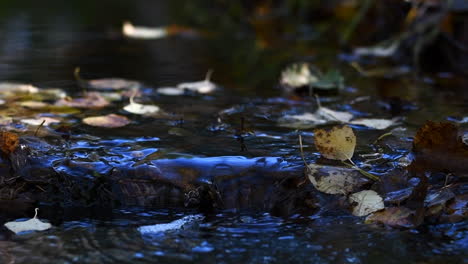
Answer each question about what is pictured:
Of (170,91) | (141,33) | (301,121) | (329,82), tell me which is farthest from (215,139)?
(141,33)

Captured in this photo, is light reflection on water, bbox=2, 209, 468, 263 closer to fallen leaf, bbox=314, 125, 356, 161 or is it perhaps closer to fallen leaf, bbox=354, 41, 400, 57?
fallen leaf, bbox=314, 125, 356, 161

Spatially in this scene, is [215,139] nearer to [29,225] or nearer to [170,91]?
[29,225]

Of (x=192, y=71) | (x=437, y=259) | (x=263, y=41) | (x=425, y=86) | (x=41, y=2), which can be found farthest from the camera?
(x=41, y=2)

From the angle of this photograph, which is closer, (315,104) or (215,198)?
(215,198)

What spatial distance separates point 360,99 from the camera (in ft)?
7.88

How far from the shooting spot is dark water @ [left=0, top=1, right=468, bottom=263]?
125 centimetres

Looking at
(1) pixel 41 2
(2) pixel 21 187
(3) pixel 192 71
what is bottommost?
(2) pixel 21 187

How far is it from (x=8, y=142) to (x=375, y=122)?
1.11 meters

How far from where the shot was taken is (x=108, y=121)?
1940 millimetres

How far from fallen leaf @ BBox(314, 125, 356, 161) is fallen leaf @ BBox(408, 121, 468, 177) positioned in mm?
156

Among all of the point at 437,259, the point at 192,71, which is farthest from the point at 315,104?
the point at 437,259

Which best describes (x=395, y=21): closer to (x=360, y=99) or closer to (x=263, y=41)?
(x=263, y=41)

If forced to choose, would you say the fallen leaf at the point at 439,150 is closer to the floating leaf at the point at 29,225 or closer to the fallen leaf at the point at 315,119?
the fallen leaf at the point at 315,119

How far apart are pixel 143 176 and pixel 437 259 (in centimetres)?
72
